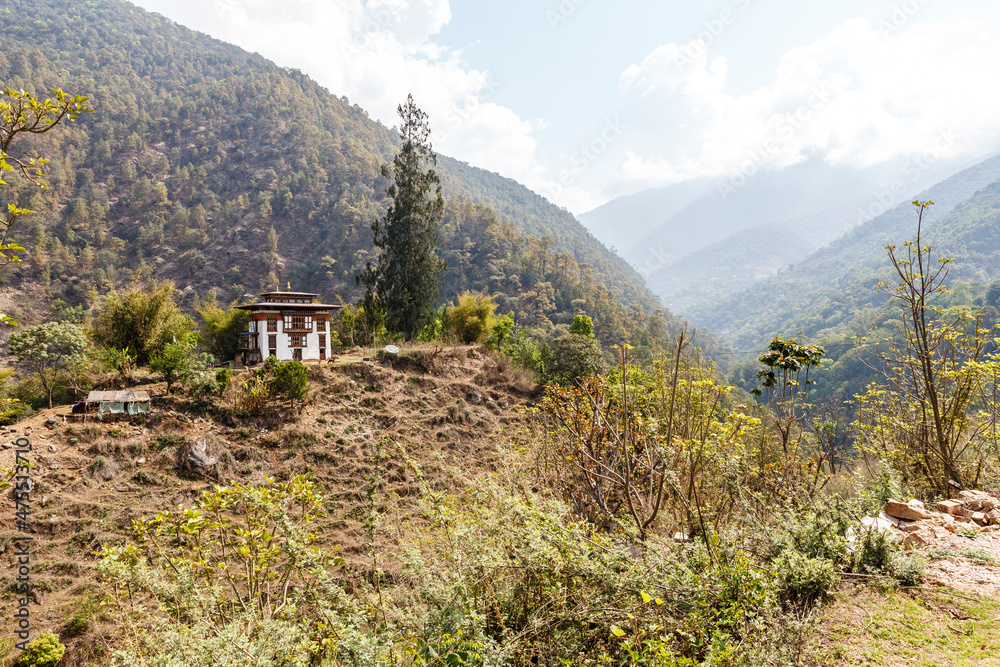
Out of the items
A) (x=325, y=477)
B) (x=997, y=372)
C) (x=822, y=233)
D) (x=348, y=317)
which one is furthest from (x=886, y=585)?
(x=822, y=233)

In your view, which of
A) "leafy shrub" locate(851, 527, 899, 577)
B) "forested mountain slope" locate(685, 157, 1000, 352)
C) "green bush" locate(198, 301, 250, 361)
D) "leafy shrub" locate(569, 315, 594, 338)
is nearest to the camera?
"leafy shrub" locate(851, 527, 899, 577)

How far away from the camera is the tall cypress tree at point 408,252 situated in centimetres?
1917

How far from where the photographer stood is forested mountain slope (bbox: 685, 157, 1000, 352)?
228 feet

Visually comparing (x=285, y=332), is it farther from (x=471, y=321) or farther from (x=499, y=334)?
(x=499, y=334)

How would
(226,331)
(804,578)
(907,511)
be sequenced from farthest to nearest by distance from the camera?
1. (226,331)
2. (907,511)
3. (804,578)

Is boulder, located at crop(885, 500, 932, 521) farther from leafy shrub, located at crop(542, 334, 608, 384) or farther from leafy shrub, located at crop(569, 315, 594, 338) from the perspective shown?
leafy shrub, located at crop(569, 315, 594, 338)

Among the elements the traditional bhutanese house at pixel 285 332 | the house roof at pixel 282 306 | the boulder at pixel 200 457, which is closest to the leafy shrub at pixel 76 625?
the boulder at pixel 200 457

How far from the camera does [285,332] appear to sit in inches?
628

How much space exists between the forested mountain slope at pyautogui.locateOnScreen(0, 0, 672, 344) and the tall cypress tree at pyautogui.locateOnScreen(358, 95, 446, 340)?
26.6 meters

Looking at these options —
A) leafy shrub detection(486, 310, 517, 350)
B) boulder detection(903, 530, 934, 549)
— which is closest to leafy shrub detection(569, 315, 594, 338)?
leafy shrub detection(486, 310, 517, 350)

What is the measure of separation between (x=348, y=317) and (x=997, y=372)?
20400mm

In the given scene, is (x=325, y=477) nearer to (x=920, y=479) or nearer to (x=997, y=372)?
(x=920, y=479)

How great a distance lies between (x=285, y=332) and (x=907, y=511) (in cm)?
1717

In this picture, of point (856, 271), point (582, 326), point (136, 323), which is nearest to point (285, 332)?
point (136, 323)
